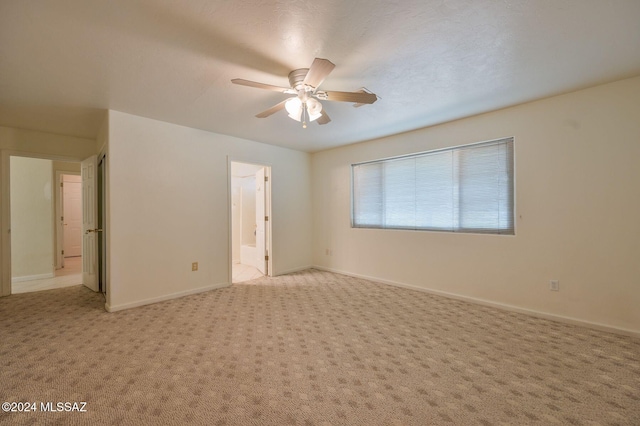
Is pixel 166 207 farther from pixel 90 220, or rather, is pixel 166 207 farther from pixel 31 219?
pixel 31 219

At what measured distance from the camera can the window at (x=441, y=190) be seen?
3.42 meters

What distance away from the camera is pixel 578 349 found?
7.73 ft

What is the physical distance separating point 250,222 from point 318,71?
18.5ft

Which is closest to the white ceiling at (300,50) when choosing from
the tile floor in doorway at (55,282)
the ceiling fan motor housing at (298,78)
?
the ceiling fan motor housing at (298,78)

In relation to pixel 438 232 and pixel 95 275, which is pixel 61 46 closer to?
pixel 95 275

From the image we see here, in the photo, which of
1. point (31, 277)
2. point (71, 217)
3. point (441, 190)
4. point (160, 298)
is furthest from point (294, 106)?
point (71, 217)

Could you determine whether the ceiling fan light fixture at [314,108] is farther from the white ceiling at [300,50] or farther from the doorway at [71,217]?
the doorway at [71,217]

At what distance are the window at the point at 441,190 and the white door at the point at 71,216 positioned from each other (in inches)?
304

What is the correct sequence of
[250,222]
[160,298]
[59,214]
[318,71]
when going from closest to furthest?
[318,71]
[160,298]
[59,214]
[250,222]

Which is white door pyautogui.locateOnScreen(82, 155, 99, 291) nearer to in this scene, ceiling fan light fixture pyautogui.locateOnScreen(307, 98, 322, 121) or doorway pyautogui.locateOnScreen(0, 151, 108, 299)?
doorway pyautogui.locateOnScreen(0, 151, 108, 299)

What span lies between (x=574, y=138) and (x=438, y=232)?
183 centimetres

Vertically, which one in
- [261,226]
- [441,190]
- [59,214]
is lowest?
[261,226]

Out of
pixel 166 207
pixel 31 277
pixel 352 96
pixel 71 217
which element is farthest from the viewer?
pixel 71 217

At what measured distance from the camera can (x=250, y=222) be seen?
7.07m
